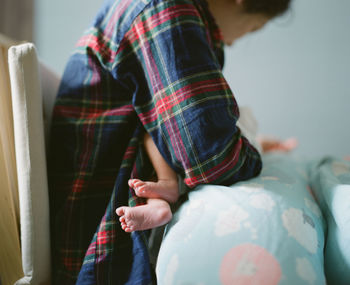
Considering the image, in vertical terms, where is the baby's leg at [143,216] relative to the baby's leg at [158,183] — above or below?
below

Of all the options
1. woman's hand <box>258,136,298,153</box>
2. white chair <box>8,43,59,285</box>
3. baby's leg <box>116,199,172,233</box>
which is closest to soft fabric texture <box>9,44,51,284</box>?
white chair <box>8,43,59,285</box>

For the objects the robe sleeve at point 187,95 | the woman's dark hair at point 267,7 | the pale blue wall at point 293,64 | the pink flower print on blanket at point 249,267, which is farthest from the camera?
the pale blue wall at point 293,64

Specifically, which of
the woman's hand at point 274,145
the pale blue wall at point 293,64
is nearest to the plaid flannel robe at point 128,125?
the woman's hand at point 274,145

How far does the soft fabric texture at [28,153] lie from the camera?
0.51 metres

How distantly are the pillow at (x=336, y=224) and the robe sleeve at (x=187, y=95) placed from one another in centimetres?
19

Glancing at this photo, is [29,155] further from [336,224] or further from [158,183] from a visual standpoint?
[336,224]

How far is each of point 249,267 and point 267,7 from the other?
74 centimetres

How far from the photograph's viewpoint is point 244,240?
0.43 meters

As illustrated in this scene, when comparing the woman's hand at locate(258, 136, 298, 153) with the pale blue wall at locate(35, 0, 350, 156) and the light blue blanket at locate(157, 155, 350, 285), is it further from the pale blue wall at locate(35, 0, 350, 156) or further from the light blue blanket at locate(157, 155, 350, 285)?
the light blue blanket at locate(157, 155, 350, 285)

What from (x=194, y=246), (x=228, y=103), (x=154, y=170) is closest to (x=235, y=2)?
(x=228, y=103)

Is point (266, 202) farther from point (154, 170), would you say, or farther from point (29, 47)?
point (29, 47)

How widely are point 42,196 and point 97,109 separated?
8.4 inches

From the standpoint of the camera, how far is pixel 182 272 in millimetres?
421

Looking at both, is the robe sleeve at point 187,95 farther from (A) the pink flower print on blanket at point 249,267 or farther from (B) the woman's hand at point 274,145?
(B) the woman's hand at point 274,145
